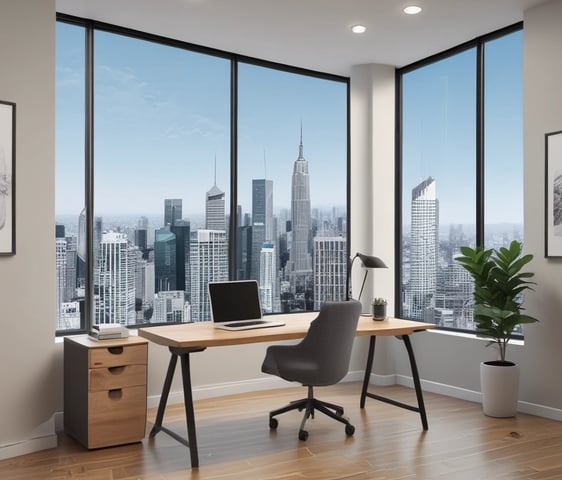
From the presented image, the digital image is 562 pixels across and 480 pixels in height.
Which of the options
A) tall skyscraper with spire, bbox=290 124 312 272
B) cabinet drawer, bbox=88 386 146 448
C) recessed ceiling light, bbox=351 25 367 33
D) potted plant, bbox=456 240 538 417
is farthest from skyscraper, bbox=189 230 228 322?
potted plant, bbox=456 240 538 417

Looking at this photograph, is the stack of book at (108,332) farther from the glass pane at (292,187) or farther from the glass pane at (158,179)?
the glass pane at (292,187)

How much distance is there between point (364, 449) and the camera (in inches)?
156

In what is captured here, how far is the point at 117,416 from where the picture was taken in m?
3.98

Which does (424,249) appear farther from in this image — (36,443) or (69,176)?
(36,443)

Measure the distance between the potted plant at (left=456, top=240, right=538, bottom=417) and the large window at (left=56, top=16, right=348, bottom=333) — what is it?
1.82 m

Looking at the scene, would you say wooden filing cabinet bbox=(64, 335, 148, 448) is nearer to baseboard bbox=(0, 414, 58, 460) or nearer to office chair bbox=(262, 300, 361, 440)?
baseboard bbox=(0, 414, 58, 460)

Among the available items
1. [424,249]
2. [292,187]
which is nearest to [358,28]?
[292,187]

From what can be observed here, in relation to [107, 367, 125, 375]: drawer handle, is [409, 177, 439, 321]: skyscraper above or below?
above

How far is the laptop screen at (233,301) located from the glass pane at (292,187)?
1227mm

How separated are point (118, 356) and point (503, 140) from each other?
3.41 metres

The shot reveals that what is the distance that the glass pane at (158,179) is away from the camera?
5.03 meters

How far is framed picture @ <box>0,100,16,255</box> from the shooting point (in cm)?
382

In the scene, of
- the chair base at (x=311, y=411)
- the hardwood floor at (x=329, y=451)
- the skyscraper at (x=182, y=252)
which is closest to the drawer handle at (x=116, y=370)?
the hardwood floor at (x=329, y=451)

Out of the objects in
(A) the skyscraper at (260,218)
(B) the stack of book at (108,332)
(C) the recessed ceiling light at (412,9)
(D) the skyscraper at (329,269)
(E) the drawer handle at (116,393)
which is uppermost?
(C) the recessed ceiling light at (412,9)
